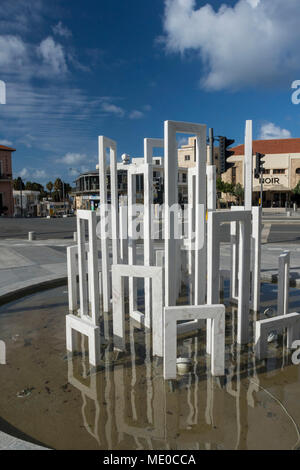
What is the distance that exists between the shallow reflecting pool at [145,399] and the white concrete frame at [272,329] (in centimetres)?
16

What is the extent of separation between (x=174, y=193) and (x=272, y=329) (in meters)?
2.28

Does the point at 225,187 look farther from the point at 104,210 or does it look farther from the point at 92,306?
the point at 92,306

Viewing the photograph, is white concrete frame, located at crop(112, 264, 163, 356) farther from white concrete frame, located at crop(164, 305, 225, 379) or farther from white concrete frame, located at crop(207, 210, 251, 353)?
white concrete frame, located at crop(207, 210, 251, 353)

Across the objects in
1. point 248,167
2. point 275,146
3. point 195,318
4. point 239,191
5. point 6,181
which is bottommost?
point 195,318

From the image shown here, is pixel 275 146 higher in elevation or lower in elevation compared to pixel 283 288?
higher

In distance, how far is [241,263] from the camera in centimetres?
507

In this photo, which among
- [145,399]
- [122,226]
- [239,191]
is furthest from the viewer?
[239,191]

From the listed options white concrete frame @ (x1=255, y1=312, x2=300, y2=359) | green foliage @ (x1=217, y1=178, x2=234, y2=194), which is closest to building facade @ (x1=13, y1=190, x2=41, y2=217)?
green foliage @ (x1=217, y1=178, x2=234, y2=194)

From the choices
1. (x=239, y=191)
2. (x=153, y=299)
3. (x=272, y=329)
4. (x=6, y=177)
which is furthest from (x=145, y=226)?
(x=239, y=191)

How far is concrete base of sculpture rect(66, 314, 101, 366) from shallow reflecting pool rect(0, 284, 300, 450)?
13cm

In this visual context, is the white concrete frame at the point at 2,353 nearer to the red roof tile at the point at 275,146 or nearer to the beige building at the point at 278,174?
the beige building at the point at 278,174

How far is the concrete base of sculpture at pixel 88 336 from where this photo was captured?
455 cm

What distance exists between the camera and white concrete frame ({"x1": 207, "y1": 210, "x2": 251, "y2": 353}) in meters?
4.71
